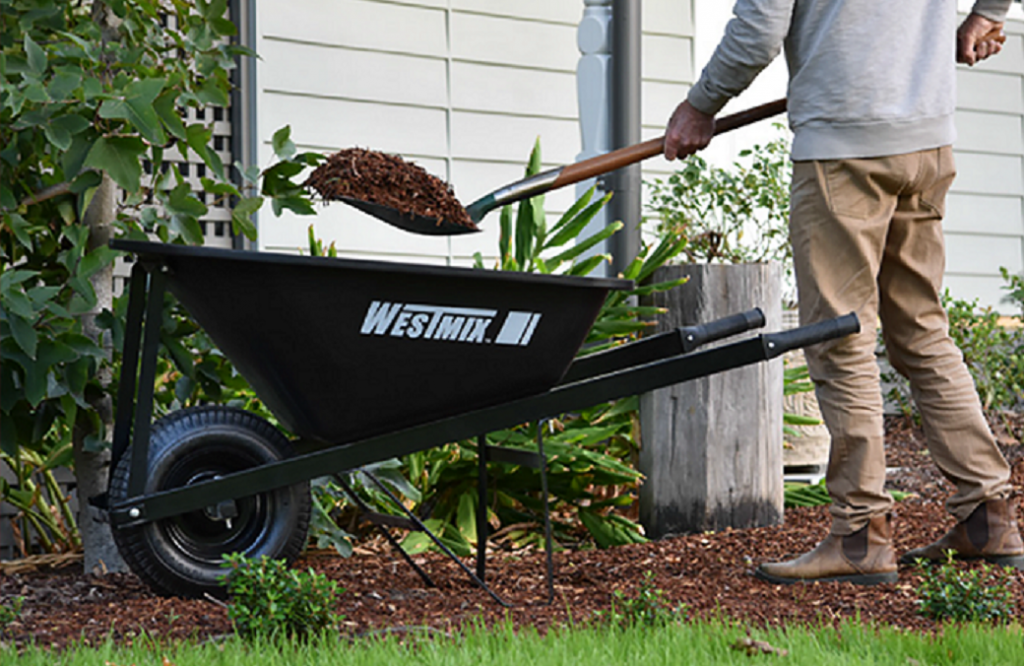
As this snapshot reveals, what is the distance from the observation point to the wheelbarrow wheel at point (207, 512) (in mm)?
2400

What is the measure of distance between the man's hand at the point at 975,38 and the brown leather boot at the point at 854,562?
3.64ft

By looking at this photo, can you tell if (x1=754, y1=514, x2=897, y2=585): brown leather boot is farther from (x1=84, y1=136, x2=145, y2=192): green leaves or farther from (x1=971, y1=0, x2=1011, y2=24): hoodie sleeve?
(x1=84, y1=136, x2=145, y2=192): green leaves

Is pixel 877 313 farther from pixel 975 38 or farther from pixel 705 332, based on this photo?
pixel 975 38

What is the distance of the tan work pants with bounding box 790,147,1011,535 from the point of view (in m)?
2.60

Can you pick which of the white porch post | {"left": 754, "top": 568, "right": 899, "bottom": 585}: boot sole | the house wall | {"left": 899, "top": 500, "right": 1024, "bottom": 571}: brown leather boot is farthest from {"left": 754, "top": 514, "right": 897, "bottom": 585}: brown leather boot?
the house wall

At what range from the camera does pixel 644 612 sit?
223cm

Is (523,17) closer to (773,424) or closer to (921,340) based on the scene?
(773,424)

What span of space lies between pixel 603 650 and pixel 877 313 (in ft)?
3.79

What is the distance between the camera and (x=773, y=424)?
3520 mm

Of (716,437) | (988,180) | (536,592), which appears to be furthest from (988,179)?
(536,592)

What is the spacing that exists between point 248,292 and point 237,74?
3036 millimetres

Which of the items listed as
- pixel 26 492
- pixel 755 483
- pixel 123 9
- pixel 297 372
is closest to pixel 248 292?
pixel 297 372

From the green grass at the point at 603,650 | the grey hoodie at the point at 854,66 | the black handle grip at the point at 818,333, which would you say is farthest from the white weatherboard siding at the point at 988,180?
the green grass at the point at 603,650

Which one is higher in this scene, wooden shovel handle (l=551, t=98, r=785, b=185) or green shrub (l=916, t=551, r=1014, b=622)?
wooden shovel handle (l=551, t=98, r=785, b=185)
